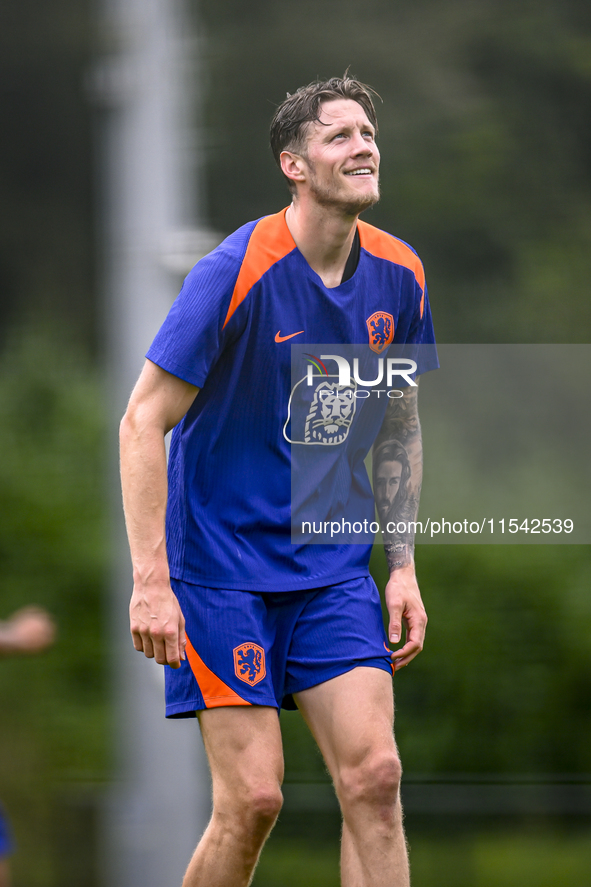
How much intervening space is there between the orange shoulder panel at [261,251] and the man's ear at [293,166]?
0.31 ft

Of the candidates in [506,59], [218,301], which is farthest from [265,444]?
[506,59]

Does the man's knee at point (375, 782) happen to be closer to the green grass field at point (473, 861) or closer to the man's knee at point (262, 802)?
the man's knee at point (262, 802)

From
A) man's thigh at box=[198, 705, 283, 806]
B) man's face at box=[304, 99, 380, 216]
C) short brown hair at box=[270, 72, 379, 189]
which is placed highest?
short brown hair at box=[270, 72, 379, 189]

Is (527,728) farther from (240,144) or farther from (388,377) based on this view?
(240,144)

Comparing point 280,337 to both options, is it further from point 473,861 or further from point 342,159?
point 473,861

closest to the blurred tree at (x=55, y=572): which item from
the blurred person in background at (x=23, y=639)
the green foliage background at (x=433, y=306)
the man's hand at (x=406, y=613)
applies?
the green foliage background at (x=433, y=306)

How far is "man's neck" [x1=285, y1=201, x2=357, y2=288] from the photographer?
2266 mm

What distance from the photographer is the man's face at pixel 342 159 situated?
7.30 ft

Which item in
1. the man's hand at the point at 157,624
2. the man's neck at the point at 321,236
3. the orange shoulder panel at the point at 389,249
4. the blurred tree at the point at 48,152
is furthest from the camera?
the blurred tree at the point at 48,152

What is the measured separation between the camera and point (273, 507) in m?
2.26

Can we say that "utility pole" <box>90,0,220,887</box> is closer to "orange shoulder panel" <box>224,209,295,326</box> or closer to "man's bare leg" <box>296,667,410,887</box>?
"orange shoulder panel" <box>224,209,295,326</box>

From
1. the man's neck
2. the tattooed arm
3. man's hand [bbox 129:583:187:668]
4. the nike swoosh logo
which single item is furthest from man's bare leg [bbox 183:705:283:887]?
the man's neck

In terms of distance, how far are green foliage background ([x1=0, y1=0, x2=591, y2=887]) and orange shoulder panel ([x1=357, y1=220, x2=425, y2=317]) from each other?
64.8 inches

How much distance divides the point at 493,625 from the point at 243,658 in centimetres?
204
